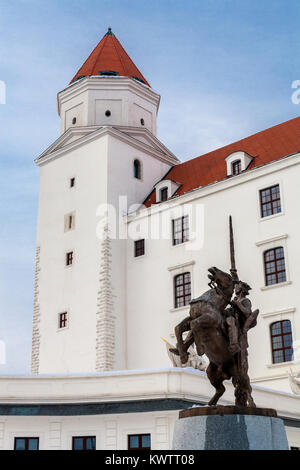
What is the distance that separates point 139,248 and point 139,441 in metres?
16.7

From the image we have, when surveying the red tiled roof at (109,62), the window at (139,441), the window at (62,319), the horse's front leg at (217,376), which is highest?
the red tiled roof at (109,62)

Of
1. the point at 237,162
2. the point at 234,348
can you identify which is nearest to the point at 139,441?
the point at 234,348

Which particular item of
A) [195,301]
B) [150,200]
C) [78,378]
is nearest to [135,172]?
[150,200]

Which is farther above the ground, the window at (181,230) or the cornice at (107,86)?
the cornice at (107,86)

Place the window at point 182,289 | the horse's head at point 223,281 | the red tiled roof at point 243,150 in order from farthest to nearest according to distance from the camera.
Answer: the red tiled roof at point 243,150, the window at point 182,289, the horse's head at point 223,281

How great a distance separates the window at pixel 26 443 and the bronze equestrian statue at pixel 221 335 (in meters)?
12.4

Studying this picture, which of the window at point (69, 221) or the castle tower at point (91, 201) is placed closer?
the castle tower at point (91, 201)

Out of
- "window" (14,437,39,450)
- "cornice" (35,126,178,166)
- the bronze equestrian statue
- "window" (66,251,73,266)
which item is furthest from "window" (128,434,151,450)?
"cornice" (35,126,178,166)

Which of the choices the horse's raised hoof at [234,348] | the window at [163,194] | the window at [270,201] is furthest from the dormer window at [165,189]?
the horse's raised hoof at [234,348]

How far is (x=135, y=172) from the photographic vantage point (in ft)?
132

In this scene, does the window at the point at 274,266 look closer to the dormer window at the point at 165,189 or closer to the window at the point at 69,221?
the dormer window at the point at 165,189

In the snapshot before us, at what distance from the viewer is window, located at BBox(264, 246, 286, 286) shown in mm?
30141

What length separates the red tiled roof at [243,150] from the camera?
33.9 meters
